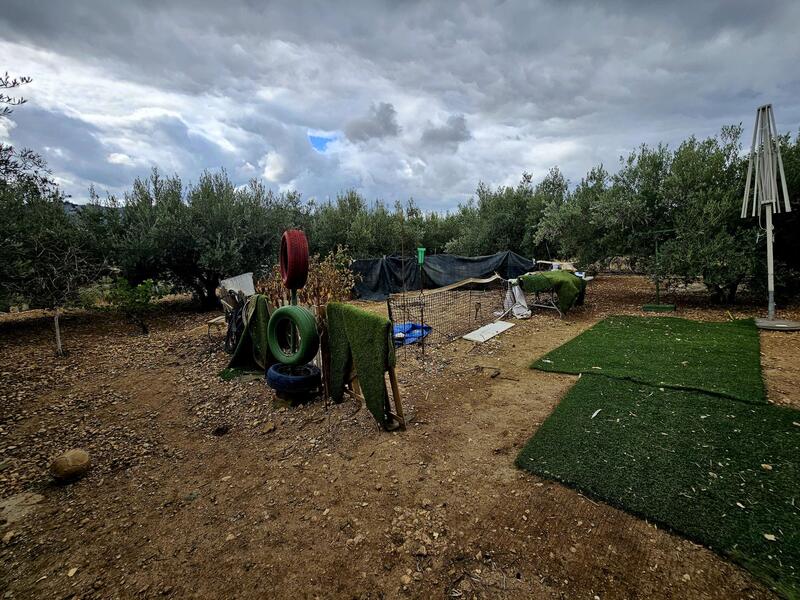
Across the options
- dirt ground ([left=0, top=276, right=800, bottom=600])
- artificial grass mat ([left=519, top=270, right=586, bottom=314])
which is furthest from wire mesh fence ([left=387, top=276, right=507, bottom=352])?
dirt ground ([left=0, top=276, right=800, bottom=600])

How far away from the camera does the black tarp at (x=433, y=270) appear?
47.6 feet

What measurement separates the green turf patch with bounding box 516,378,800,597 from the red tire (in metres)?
3.20

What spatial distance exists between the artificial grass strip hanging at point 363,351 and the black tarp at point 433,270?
33.1 ft

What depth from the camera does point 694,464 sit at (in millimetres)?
2924

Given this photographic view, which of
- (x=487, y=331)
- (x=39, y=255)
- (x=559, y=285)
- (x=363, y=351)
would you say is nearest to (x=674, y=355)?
(x=487, y=331)

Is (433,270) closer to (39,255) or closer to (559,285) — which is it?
(559,285)

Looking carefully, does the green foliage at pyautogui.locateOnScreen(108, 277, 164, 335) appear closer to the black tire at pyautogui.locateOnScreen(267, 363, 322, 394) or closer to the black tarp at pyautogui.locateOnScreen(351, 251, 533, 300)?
the black tire at pyautogui.locateOnScreen(267, 363, 322, 394)

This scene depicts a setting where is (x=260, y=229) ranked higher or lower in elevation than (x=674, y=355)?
higher

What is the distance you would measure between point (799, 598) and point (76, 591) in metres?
4.01

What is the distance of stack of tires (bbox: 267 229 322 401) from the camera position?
14.0 feet

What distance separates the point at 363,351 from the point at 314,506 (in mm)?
1515

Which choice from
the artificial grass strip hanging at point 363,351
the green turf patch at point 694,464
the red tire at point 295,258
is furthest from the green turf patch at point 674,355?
the red tire at point 295,258

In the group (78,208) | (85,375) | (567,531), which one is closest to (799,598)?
(567,531)

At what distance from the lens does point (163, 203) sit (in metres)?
11.2
